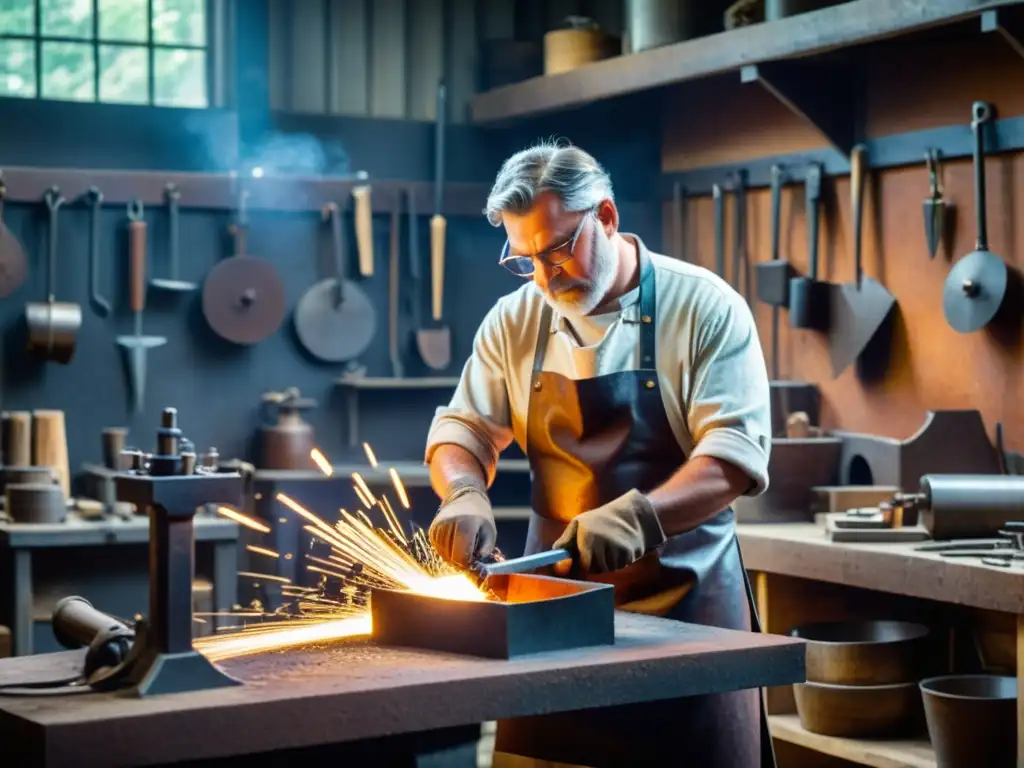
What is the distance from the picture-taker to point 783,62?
567 cm

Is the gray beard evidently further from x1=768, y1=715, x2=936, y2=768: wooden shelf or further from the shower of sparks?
x1=768, y1=715, x2=936, y2=768: wooden shelf

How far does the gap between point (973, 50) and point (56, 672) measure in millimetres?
3691

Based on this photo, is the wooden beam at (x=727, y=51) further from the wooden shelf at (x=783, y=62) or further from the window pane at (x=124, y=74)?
the window pane at (x=124, y=74)

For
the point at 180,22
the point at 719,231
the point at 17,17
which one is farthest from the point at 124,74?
the point at 719,231

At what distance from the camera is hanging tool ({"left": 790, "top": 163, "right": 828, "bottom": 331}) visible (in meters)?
5.86

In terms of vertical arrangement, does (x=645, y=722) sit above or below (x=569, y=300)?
below

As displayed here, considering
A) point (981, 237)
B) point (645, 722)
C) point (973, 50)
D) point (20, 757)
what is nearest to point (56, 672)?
point (20, 757)

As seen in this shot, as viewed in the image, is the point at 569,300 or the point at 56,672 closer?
the point at 56,672

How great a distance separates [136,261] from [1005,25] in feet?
11.8

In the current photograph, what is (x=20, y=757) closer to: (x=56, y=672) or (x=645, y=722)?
(x=56, y=672)

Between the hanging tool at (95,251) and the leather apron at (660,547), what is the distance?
3.37 meters

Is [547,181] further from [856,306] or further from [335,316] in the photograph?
[335,316]

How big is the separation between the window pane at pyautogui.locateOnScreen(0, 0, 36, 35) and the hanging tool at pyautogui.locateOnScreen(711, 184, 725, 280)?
114 inches

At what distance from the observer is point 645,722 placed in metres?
3.38
